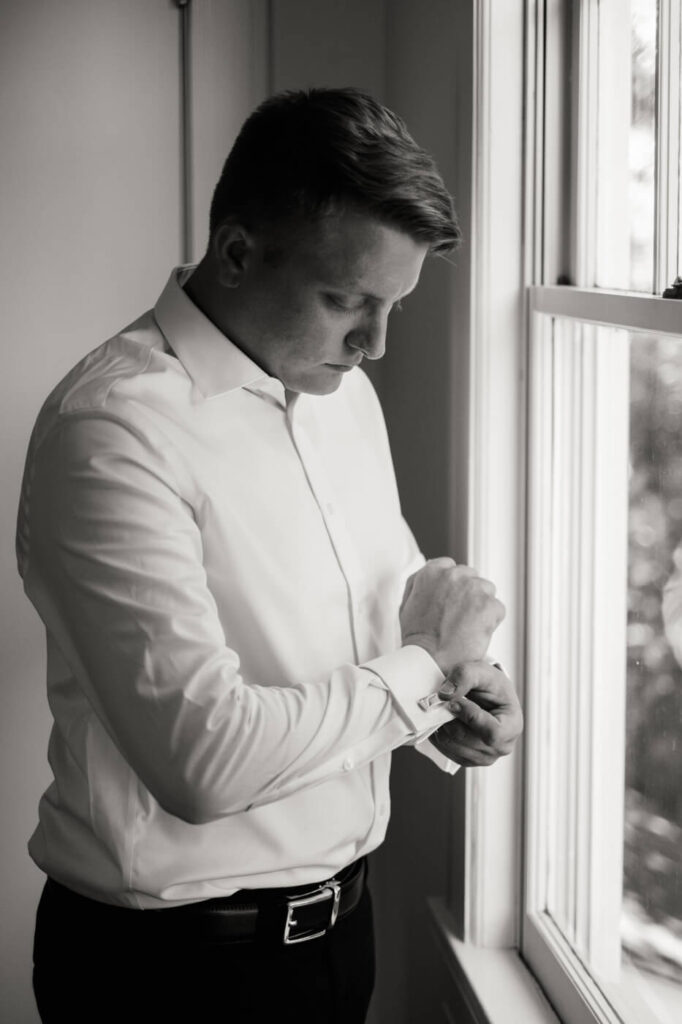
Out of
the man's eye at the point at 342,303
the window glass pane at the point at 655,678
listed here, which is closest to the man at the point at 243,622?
the man's eye at the point at 342,303

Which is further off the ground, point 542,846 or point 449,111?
point 449,111

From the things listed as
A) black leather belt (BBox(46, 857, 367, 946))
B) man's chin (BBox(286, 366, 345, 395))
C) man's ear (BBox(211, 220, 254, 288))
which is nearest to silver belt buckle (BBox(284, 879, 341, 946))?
black leather belt (BBox(46, 857, 367, 946))

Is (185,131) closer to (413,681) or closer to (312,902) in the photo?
(413,681)

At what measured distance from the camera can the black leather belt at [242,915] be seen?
A: 1.17 meters

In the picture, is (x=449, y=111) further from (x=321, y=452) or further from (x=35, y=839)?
(x=35, y=839)

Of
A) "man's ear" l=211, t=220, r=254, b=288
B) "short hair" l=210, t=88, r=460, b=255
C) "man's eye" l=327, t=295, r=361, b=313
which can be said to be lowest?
"man's eye" l=327, t=295, r=361, b=313

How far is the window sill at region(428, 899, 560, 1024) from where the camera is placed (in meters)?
1.43

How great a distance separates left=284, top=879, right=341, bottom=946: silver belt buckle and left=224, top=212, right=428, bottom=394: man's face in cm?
54

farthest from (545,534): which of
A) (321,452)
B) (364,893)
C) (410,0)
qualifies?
(410,0)

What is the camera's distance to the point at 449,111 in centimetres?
154

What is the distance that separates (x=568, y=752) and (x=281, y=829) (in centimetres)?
48

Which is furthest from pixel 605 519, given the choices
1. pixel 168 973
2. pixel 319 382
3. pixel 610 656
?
pixel 168 973

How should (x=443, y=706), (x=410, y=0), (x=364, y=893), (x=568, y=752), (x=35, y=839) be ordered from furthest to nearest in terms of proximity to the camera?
(x=410, y=0)
(x=568, y=752)
(x=364, y=893)
(x=35, y=839)
(x=443, y=706)

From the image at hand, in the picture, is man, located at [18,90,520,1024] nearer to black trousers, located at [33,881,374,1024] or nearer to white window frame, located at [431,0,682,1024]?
black trousers, located at [33,881,374,1024]
